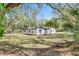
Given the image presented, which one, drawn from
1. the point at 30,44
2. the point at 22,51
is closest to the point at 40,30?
the point at 30,44

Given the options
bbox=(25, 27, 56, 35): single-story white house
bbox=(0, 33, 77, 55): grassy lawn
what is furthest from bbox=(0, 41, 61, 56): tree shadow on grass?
bbox=(25, 27, 56, 35): single-story white house

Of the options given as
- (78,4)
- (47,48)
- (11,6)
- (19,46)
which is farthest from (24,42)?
(78,4)

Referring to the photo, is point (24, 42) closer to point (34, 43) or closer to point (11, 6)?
point (34, 43)

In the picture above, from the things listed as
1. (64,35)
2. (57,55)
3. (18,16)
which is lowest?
(57,55)

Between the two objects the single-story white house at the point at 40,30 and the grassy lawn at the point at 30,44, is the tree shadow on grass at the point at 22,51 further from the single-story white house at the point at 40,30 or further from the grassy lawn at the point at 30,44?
the single-story white house at the point at 40,30

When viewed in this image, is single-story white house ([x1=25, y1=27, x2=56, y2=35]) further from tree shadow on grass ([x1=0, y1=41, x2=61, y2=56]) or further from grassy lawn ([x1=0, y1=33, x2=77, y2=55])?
tree shadow on grass ([x1=0, y1=41, x2=61, y2=56])

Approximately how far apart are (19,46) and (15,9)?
14.2 inches

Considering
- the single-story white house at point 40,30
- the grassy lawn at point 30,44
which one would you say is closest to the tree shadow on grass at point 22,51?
the grassy lawn at point 30,44

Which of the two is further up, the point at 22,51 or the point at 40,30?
the point at 40,30

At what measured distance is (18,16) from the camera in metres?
2.28

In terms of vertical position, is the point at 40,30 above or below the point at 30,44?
above

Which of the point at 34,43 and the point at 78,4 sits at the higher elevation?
the point at 78,4

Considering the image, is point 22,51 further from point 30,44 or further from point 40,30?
point 40,30

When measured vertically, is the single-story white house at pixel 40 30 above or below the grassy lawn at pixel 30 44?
above
